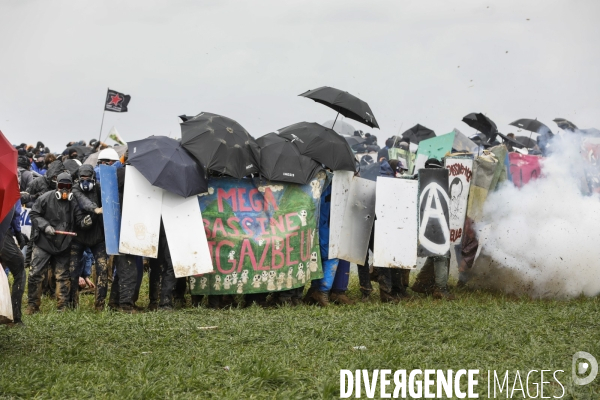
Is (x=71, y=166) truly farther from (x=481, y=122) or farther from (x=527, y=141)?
(x=527, y=141)

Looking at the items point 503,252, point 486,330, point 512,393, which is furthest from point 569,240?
Answer: point 512,393

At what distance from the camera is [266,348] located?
8516 mm

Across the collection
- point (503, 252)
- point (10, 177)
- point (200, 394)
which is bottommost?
point (200, 394)

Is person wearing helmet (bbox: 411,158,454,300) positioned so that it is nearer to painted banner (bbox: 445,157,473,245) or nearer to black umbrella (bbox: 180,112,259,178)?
painted banner (bbox: 445,157,473,245)

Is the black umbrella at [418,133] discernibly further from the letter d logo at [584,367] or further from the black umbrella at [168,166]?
the letter d logo at [584,367]

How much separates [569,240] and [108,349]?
7.51m

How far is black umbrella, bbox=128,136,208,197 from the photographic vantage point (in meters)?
10.8

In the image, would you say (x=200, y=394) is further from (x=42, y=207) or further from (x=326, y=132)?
(x=326, y=132)

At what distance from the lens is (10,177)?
749 cm

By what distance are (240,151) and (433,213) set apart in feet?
10.4

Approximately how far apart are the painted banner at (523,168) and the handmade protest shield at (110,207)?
6.88 meters

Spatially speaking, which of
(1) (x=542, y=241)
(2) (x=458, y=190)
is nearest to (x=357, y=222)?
(2) (x=458, y=190)

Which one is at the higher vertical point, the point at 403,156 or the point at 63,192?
the point at 403,156

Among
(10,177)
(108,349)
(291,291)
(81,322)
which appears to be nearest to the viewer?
(10,177)
